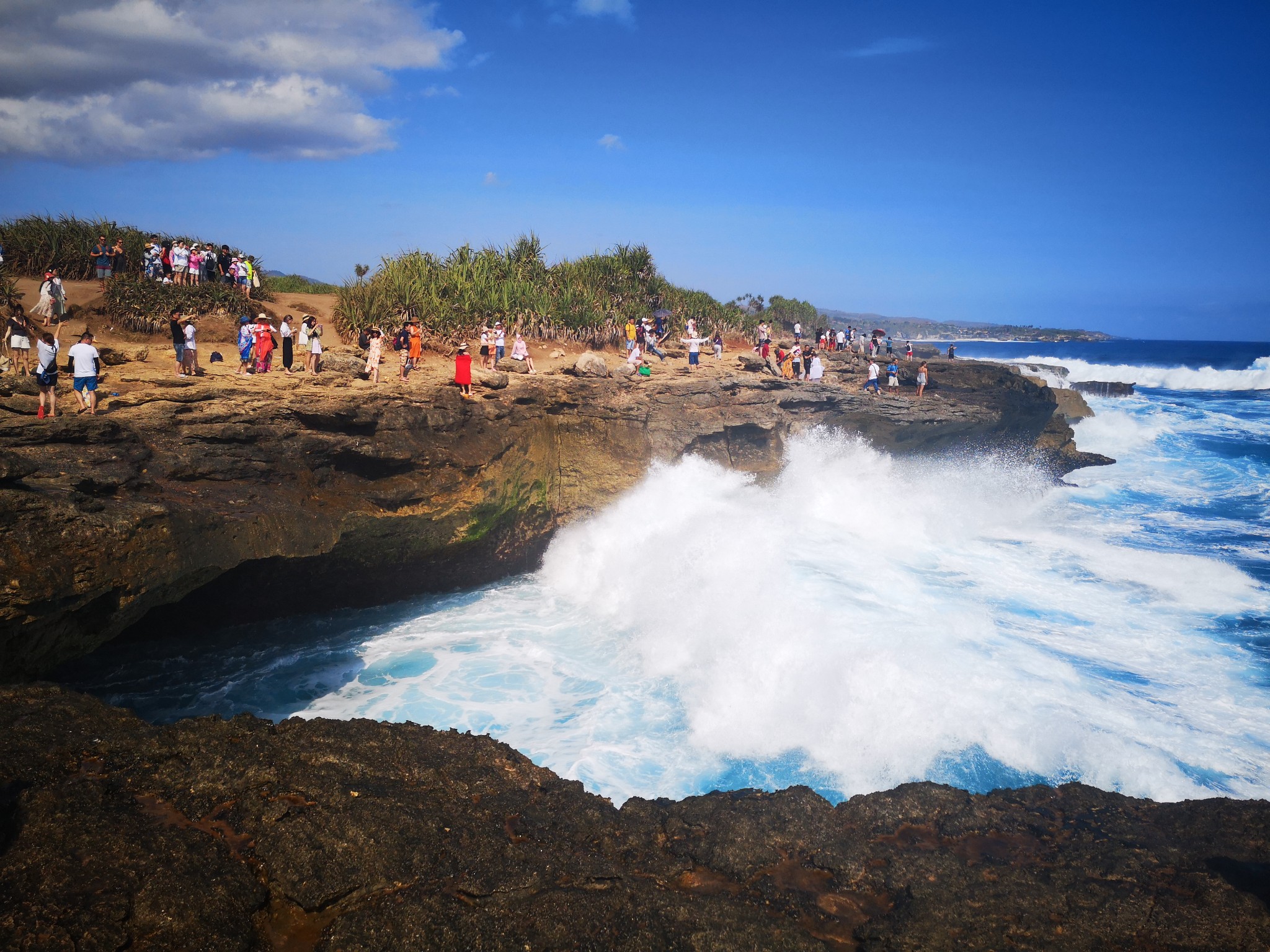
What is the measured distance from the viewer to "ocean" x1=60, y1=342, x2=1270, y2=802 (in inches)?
356

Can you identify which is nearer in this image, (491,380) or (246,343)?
(246,343)

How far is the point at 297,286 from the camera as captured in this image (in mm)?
24094

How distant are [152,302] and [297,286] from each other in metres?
8.54

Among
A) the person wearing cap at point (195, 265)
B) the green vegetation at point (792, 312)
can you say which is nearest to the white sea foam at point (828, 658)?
the person wearing cap at point (195, 265)

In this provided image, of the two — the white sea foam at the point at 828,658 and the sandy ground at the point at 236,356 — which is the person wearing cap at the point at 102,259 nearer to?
the sandy ground at the point at 236,356

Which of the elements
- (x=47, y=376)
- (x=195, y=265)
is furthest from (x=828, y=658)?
(x=195, y=265)

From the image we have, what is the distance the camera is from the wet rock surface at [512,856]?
4.50m

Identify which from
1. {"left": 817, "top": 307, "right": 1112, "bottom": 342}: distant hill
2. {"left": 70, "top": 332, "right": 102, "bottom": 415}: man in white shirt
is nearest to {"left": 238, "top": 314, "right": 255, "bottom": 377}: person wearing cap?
{"left": 70, "top": 332, "right": 102, "bottom": 415}: man in white shirt

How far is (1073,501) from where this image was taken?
22625 mm

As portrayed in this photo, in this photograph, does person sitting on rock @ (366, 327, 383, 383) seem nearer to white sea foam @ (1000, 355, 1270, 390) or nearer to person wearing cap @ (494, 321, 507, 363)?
person wearing cap @ (494, 321, 507, 363)

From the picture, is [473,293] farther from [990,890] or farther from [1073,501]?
[1073,501]

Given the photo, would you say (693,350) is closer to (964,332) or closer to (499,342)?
(499,342)

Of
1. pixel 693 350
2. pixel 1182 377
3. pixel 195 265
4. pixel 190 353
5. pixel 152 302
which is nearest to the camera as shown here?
pixel 190 353

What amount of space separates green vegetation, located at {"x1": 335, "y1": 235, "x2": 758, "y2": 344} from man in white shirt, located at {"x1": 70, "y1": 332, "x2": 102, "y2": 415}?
24.1 ft
